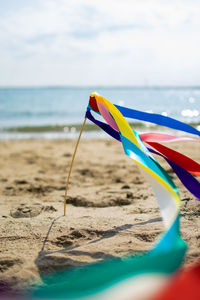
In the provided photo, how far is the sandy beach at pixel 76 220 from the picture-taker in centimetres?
182

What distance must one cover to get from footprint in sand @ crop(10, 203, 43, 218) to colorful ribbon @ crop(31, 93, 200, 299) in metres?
1.01

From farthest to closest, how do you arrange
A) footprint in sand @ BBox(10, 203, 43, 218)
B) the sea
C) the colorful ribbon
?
the sea → footprint in sand @ BBox(10, 203, 43, 218) → the colorful ribbon

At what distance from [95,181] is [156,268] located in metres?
2.88

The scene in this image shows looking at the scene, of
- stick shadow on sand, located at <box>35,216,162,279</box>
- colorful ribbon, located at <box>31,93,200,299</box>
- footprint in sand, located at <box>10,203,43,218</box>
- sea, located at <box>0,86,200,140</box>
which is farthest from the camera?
sea, located at <box>0,86,200,140</box>

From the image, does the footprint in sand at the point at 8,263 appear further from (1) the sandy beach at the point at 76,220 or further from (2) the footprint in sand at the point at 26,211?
(2) the footprint in sand at the point at 26,211

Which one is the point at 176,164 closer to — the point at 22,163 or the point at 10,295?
the point at 10,295

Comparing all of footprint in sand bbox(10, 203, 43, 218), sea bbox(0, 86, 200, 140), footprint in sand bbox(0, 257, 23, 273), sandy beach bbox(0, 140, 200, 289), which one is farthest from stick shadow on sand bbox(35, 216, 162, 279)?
sea bbox(0, 86, 200, 140)

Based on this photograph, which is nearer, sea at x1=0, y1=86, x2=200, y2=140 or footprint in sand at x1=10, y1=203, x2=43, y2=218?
footprint in sand at x1=10, y1=203, x2=43, y2=218

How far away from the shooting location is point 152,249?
1.65m

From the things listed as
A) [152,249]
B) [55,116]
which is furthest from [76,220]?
[55,116]

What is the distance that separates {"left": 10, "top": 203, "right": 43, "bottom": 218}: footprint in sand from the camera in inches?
103

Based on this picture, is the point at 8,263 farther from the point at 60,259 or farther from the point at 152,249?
the point at 152,249

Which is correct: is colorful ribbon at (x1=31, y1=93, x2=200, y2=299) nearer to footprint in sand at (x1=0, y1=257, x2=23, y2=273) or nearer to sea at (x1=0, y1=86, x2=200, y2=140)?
footprint in sand at (x1=0, y1=257, x2=23, y2=273)

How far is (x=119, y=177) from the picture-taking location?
4.05m
